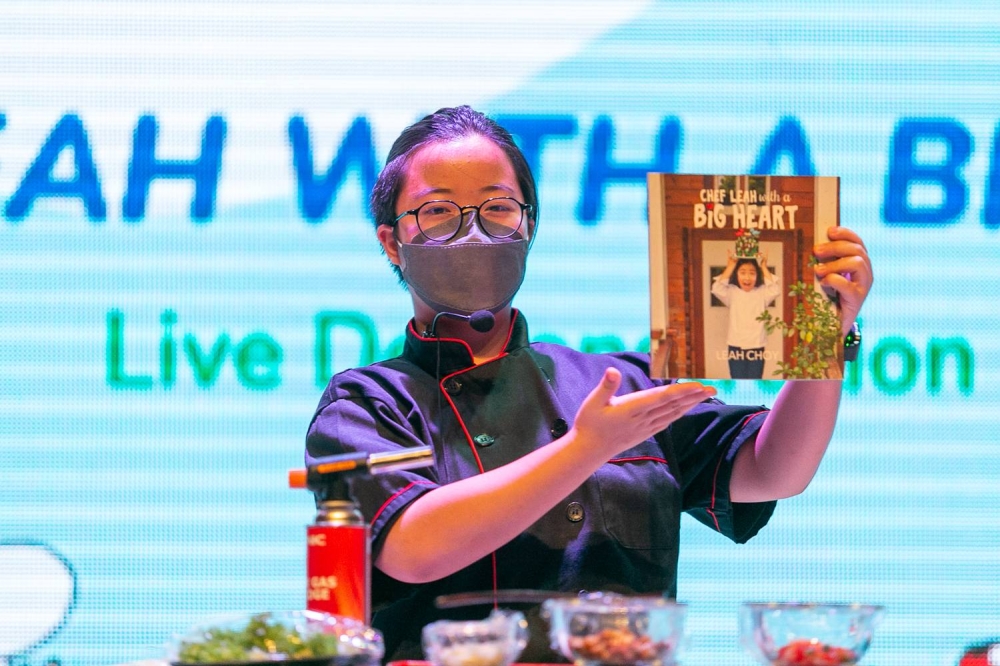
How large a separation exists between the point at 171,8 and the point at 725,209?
192 centimetres

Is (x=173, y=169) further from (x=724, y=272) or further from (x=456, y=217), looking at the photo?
(x=724, y=272)

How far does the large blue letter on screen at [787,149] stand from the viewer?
2.96 meters

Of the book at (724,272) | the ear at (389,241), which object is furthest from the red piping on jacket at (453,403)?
the book at (724,272)

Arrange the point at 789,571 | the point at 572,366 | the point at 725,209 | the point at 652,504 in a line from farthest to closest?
the point at 789,571
the point at 572,366
the point at 652,504
the point at 725,209

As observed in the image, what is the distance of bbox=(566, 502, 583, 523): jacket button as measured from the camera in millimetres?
1791

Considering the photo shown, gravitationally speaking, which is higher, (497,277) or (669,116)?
(669,116)

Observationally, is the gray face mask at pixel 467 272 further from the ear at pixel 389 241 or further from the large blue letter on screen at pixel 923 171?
the large blue letter on screen at pixel 923 171

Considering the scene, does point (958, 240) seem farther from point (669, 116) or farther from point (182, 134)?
point (182, 134)

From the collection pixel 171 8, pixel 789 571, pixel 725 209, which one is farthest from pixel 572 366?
pixel 171 8

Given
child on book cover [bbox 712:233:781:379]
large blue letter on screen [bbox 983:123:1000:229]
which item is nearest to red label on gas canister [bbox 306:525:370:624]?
child on book cover [bbox 712:233:781:379]

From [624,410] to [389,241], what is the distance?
0.66 m

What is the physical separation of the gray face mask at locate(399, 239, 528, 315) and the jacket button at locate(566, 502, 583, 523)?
335 millimetres

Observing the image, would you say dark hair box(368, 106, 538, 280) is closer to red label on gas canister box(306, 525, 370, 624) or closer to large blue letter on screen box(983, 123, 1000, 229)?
red label on gas canister box(306, 525, 370, 624)

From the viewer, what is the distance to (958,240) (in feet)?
9.77
